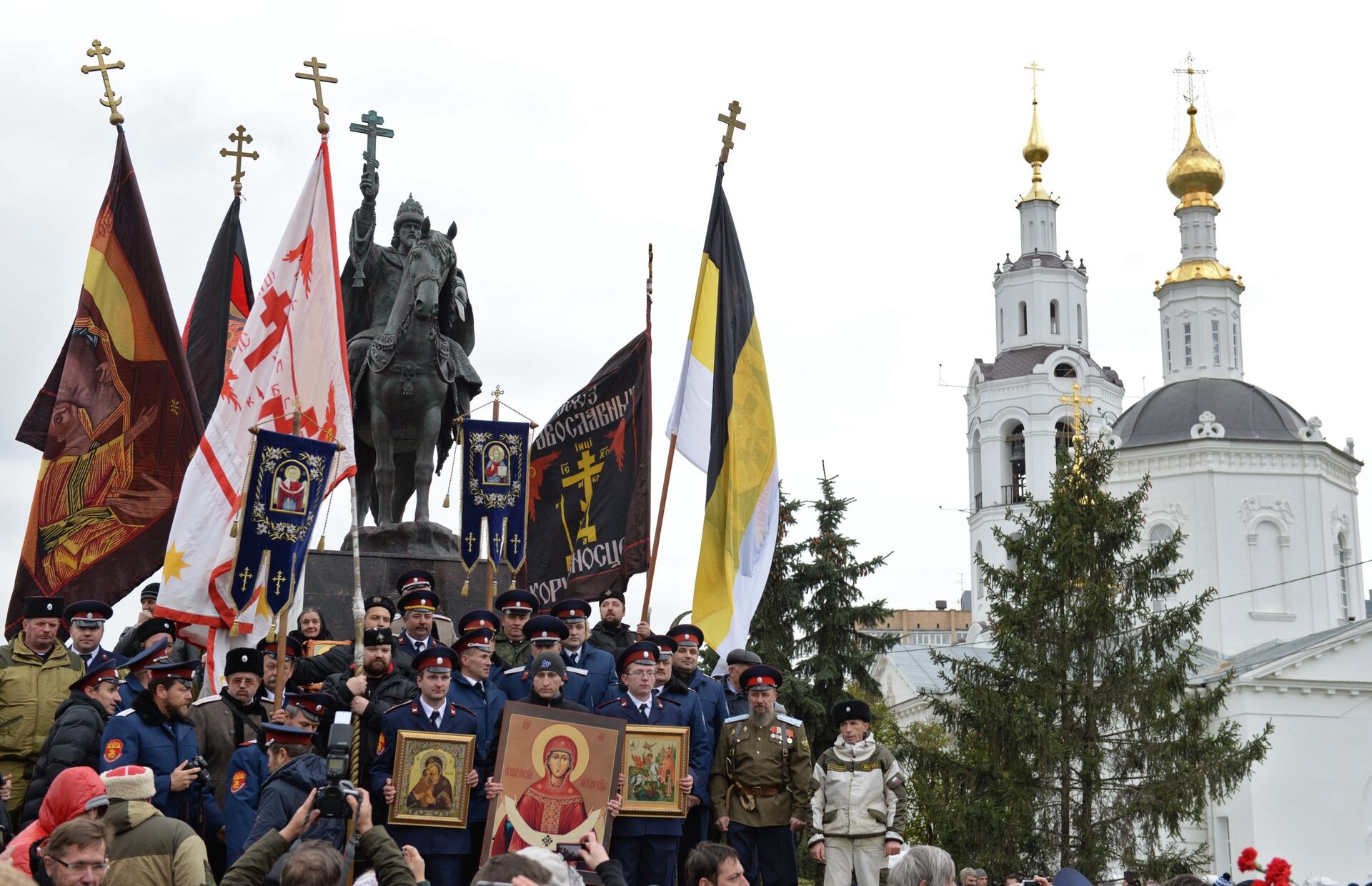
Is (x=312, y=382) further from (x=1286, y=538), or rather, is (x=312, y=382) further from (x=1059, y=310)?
(x=1059, y=310)

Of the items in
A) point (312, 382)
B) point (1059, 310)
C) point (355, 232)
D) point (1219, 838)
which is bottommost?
point (1219, 838)

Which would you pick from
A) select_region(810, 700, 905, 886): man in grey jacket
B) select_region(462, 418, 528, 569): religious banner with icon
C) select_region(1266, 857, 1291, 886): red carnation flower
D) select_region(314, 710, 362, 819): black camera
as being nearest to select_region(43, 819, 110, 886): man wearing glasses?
select_region(314, 710, 362, 819): black camera

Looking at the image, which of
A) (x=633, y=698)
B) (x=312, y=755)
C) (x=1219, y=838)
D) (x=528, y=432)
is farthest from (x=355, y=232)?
(x=1219, y=838)

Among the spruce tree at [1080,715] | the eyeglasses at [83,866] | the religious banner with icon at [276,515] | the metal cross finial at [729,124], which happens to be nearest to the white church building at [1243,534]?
the spruce tree at [1080,715]

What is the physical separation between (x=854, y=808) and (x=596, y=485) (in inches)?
177

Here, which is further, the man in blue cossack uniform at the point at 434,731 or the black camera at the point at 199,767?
the man in blue cossack uniform at the point at 434,731

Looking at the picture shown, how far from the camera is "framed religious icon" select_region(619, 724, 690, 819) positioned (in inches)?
396

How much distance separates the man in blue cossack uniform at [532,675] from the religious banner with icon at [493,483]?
240 centimetres

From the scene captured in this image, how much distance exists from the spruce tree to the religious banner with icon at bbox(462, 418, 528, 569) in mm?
16707

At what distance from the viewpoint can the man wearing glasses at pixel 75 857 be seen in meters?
5.88

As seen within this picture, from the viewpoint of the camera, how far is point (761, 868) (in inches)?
436

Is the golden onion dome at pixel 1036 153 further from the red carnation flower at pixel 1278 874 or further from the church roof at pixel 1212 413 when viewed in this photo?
the red carnation flower at pixel 1278 874

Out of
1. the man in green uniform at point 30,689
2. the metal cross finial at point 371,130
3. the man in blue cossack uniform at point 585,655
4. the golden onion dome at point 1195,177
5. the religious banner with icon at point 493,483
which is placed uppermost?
the golden onion dome at point 1195,177

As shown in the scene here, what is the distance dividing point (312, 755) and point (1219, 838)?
155 ft
